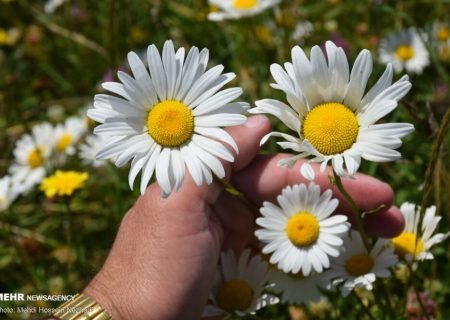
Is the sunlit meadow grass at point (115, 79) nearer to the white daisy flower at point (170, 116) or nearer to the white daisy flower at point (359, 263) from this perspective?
the white daisy flower at point (359, 263)

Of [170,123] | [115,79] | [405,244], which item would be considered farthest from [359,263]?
[115,79]

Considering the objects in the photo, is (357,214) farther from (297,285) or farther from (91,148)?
(91,148)

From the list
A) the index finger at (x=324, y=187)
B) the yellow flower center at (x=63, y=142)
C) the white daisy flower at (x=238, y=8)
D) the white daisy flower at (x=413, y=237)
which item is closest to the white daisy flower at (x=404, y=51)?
the white daisy flower at (x=238, y=8)

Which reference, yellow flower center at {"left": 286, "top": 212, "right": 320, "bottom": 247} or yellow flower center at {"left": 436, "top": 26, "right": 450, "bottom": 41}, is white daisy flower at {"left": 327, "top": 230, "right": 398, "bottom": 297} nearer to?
yellow flower center at {"left": 286, "top": 212, "right": 320, "bottom": 247}

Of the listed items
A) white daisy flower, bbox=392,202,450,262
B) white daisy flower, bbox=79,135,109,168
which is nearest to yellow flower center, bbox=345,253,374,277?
white daisy flower, bbox=392,202,450,262

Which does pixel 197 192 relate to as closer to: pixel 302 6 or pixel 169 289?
pixel 169 289

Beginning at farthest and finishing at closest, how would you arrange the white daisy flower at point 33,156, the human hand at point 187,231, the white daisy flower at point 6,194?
1. the white daisy flower at point 33,156
2. the white daisy flower at point 6,194
3. the human hand at point 187,231
